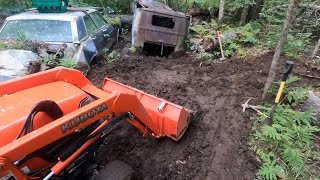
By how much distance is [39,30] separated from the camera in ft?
20.7

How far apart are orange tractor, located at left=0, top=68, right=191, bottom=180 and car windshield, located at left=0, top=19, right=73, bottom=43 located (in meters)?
3.14

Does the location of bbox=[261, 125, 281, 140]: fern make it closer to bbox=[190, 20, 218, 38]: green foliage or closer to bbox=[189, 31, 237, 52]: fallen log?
bbox=[189, 31, 237, 52]: fallen log

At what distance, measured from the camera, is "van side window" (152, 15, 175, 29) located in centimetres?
834

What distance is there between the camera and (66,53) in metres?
6.01

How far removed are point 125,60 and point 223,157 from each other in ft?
14.8

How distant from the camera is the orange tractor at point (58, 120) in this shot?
2.18 m

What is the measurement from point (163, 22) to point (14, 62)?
15.2 feet

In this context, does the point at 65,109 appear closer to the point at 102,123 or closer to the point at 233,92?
the point at 102,123

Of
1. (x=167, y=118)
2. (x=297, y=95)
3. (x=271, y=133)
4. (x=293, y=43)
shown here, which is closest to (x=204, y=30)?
(x=293, y=43)

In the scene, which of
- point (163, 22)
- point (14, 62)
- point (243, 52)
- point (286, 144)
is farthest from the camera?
point (163, 22)

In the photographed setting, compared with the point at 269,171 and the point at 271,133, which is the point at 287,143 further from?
the point at 269,171

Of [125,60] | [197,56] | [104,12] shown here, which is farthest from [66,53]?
[104,12]

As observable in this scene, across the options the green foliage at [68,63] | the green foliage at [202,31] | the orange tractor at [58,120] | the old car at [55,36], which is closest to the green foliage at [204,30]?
the green foliage at [202,31]

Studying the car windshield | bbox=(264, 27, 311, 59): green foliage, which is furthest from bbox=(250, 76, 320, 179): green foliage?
the car windshield
